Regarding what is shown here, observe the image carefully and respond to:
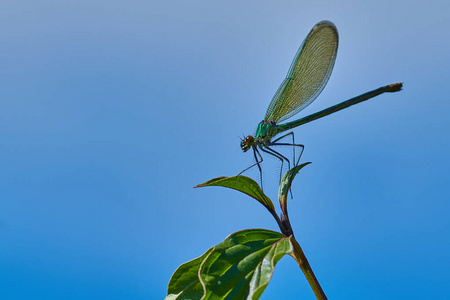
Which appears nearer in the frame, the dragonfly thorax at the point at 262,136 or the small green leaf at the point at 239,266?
the small green leaf at the point at 239,266

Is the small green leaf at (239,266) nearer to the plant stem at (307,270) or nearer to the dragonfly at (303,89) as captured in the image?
the plant stem at (307,270)

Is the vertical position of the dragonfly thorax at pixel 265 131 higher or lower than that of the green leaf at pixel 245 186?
higher

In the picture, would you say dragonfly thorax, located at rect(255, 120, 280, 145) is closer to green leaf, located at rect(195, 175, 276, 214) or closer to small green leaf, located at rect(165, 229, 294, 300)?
green leaf, located at rect(195, 175, 276, 214)

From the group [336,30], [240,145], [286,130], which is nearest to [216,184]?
[240,145]

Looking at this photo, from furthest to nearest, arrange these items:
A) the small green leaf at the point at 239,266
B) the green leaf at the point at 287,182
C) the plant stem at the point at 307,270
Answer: the green leaf at the point at 287,182, the plant stem at the point at 307,270, the small green leaf at the point at 239,266

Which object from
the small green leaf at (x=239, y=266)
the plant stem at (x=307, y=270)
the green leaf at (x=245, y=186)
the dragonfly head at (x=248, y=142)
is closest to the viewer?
Answer: the small green leaf at (x=239, y=266)

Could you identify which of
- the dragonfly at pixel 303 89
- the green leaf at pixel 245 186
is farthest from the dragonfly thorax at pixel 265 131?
the green leaf at pixel 245 186

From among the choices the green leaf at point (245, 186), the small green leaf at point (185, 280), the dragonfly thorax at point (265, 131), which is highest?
the dragonfly thorax at point (265, 131)
